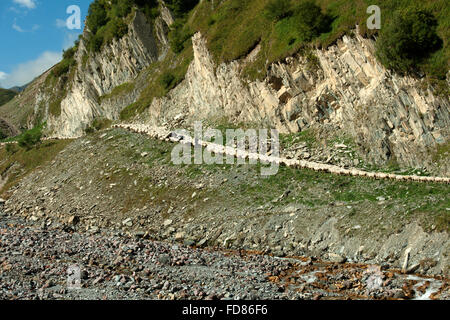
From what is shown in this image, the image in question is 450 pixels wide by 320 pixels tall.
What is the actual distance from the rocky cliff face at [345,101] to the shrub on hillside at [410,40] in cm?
143

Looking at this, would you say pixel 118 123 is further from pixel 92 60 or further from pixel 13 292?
pixel 13 292

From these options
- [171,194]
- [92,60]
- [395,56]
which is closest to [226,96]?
[171,194]

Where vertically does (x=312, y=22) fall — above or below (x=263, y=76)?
above

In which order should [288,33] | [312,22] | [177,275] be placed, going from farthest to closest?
[288,33], [312,22], [177,275]

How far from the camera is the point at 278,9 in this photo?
47.6 m

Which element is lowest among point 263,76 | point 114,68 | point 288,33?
point 263,76

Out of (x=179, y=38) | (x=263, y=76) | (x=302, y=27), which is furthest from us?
(x=179, y=38)

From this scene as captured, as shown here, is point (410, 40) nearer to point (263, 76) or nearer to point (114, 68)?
point (263, 76)

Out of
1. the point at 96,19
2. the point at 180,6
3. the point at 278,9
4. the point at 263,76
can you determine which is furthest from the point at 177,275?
the point at 96,19

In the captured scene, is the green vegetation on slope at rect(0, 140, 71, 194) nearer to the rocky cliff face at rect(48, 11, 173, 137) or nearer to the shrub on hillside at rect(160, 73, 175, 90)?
the rocky cliff face at rect(48, 11, 173, 137)

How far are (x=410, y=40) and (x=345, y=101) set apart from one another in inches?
318

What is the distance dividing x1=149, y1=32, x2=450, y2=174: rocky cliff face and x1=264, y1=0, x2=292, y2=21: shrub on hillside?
248 inches

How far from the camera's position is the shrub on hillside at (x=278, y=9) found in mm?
47469

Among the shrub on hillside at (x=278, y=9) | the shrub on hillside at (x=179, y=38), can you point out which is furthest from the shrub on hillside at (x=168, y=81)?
the shrub on hillside at (x=278, y=9)
